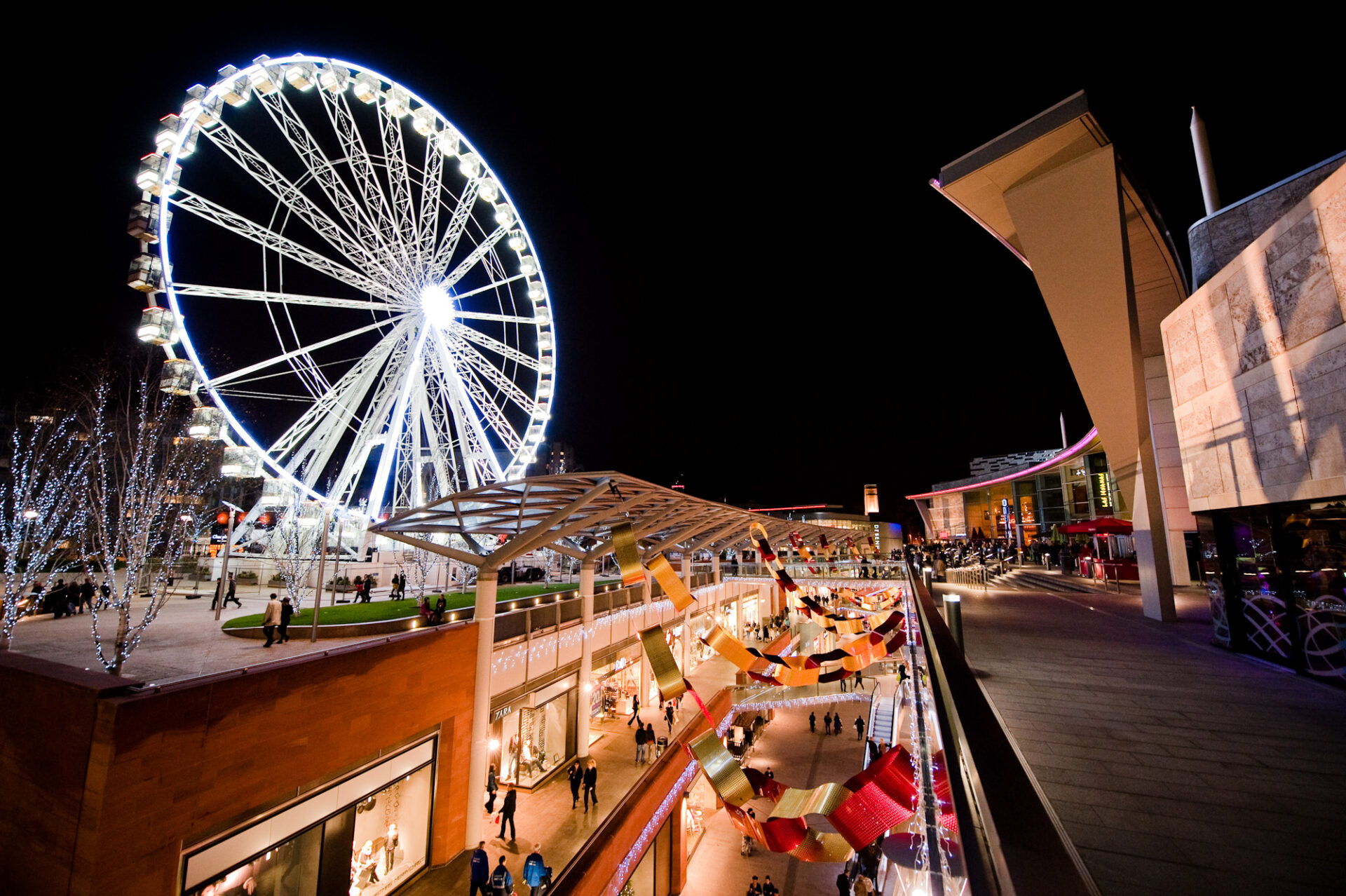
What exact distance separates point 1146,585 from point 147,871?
53.8 ft

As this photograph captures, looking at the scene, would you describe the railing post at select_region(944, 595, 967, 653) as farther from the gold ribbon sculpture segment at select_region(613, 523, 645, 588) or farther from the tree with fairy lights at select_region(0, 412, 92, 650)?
the tree with fairy lights at select_region(0, 412, 92, 650)

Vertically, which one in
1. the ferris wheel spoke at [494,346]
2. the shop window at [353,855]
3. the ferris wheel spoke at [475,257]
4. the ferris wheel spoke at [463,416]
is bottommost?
the shop window at [353,855]

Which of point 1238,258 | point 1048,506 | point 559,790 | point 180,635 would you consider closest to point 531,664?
point 559,790

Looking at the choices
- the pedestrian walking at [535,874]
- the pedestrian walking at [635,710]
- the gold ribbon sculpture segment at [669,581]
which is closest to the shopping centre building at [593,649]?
the pedestrian walking at [535,874]

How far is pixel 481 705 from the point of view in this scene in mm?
10648

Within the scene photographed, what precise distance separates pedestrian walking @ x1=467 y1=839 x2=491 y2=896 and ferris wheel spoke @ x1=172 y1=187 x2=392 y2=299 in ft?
51.3

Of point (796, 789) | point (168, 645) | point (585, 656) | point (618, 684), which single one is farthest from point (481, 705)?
point (618, 684)

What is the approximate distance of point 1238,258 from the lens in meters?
7.12

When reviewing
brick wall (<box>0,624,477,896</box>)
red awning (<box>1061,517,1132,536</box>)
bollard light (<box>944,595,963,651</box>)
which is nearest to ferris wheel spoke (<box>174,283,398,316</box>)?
brick wall (<box>0,624,477,896</box>)

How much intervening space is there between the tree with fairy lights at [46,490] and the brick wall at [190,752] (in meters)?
12.5

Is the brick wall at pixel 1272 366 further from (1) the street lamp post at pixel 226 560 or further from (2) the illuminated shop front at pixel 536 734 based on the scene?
(1) the street lamp post at pixel 226 560

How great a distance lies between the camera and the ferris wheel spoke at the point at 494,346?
20.9m

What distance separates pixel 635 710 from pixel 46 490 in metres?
19.8

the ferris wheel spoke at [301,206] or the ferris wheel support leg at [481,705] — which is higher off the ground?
the ferris wheel spoke at [301,206]
